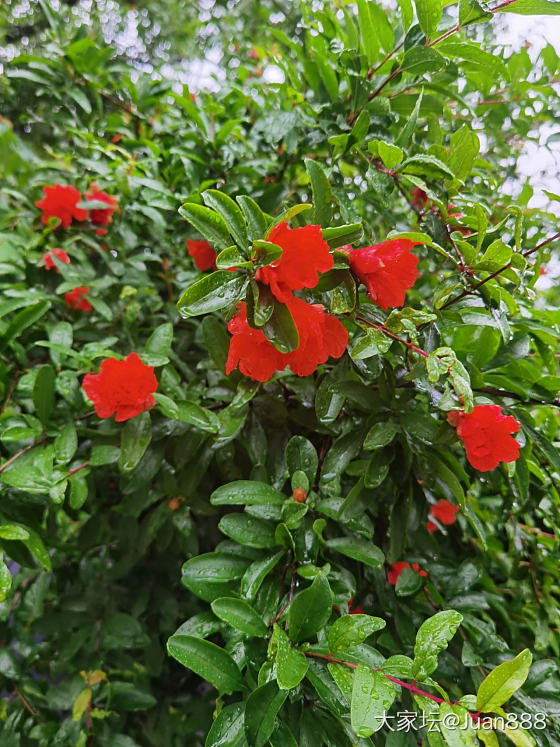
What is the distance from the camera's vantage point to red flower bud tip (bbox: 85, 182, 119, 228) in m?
0.95

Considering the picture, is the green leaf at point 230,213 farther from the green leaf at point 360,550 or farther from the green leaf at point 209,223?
the green leaf at point 360,550

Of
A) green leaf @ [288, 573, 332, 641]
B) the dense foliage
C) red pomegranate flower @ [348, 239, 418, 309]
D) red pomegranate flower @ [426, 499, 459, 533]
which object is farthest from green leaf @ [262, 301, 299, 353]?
red pomegranate flower @ [426, 499, 459, 533]

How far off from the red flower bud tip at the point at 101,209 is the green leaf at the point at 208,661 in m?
0.80

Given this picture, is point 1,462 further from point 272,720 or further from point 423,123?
point 423,123

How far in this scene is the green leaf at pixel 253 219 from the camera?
45 cm

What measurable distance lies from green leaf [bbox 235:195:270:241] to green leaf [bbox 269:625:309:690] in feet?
1.23

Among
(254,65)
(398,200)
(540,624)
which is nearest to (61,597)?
(540,624)

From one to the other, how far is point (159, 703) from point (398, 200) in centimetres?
122

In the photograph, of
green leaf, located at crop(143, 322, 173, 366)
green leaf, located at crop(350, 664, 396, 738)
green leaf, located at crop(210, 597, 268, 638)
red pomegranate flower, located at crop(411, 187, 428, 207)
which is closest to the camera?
green leaf, located at crop(350, 664, 396, 738)

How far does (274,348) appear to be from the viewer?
1.48 ft

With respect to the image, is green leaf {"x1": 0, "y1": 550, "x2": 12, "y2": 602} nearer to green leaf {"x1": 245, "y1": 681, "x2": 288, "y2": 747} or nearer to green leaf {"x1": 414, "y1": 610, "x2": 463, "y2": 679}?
green leaf {"x1": 245, "y1": 681, "x2": 288, "y2": 747}

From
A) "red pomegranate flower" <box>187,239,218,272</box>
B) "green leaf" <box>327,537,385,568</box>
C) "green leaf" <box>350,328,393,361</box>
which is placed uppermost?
"red pomegranate flower" <box>187,239,218,272</box>

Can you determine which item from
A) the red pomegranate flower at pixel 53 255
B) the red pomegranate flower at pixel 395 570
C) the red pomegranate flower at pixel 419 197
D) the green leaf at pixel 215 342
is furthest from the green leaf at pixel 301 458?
the red pomegranate flower at pixel 53 255

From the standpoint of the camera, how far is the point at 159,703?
3.37ft
